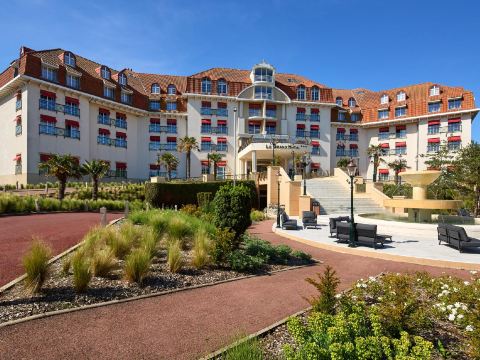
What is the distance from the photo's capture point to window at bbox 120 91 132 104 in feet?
127

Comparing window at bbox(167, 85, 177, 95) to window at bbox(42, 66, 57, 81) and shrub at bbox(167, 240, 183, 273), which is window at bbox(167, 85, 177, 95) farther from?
shrub at bbox(167, 240, 183, 273)

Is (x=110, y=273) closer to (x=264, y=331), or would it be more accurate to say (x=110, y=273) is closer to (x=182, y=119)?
(x=264, y=331)

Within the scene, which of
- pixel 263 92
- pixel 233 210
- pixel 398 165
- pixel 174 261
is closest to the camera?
pixel 174 261

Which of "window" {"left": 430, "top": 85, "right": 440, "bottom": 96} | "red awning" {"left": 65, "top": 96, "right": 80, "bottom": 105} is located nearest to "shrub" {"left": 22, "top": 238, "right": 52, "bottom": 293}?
"red awning" {"left": 65, "top": 96, "right": 80, "bottom": 105}

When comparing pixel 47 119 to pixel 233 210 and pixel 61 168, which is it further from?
pixel 233 210

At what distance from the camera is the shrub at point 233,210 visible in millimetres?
9688

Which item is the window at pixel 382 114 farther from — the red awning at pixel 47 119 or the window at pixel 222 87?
the red awning at pixel 47 119

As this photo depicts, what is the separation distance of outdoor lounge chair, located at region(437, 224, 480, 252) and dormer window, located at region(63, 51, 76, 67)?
38723mm

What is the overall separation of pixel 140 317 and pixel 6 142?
36.9 metres

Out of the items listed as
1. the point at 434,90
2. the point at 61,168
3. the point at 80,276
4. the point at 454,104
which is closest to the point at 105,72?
the point at 61,168

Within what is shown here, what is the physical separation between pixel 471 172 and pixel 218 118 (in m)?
28.9

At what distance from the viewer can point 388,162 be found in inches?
1734

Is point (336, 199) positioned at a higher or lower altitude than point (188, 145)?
lower

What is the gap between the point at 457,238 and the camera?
10477mm
